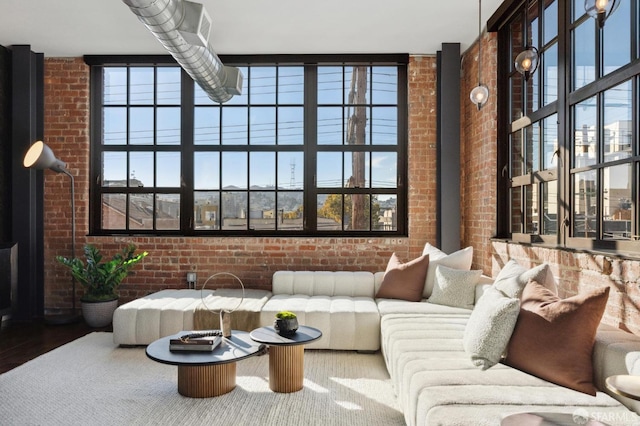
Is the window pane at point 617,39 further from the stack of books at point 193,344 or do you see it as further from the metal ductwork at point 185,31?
the stack of books at point 193,344

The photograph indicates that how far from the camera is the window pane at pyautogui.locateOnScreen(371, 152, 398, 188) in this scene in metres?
6.64

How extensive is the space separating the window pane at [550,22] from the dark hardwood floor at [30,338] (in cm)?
550

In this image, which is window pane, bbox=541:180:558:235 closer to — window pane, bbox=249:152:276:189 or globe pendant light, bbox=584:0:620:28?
globe pendant light, bbox=584:0:620:28

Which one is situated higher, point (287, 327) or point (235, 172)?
point (235, 172)

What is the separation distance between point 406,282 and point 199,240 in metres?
2.80

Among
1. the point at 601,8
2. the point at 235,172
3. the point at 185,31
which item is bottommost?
the point at 235,172

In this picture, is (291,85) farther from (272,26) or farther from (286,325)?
(286,325)

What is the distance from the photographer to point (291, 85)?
6723 millimetres

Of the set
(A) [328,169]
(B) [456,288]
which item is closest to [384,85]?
(A) [328,169]

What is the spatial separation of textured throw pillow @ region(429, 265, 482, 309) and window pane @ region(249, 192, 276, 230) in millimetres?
2488

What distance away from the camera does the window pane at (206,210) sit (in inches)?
265

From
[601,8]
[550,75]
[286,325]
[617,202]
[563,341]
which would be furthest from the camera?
[550,75]

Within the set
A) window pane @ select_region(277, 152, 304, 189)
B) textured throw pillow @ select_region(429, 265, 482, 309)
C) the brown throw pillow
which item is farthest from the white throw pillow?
window pane @ select_region(277, 152, 304, 189)

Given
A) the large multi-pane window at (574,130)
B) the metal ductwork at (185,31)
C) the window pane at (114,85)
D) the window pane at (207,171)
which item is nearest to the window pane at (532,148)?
the large multi-pane window at (574,130)
